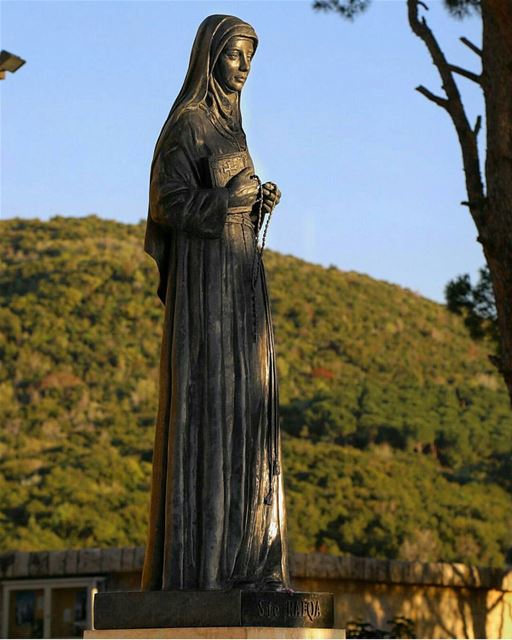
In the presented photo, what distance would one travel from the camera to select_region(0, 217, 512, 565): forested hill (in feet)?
104

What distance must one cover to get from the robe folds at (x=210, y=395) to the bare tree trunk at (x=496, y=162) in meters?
5.93

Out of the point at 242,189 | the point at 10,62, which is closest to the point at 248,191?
the point at 242,189

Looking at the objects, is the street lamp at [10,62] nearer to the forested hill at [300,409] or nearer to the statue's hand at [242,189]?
the statue's hand at [242,189]

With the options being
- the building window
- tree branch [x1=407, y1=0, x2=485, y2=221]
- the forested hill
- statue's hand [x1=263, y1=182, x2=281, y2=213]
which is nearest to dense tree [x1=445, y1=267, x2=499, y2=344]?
tree branch [x1=407, y1=0, x2=485, y2=221]

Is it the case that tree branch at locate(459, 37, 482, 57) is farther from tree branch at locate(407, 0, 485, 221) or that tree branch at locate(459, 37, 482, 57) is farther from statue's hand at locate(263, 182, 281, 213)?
statue's hand at locate(263, 182, 281, 213)

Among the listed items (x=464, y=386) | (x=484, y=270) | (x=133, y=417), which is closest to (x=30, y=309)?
(x=133, y=417)

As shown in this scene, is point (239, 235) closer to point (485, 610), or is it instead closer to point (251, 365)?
point (251, 365)

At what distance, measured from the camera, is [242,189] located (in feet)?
22.0

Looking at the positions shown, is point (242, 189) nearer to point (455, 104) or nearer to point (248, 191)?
point (248, 191)

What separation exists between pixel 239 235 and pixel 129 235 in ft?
180

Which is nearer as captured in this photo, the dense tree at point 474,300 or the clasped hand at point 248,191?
the clasped hand at point 248,191

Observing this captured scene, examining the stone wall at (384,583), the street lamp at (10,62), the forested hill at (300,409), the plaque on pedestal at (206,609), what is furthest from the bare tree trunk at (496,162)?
the forested hill at (300,409)

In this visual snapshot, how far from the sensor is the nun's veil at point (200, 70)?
22.2 feet

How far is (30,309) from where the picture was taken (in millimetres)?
47000
